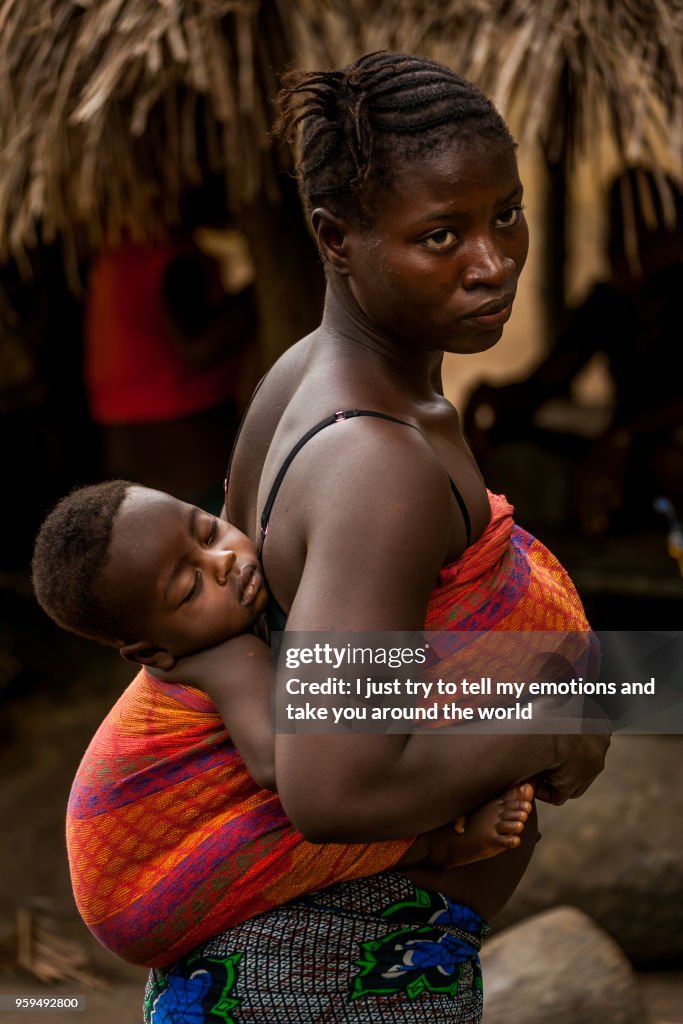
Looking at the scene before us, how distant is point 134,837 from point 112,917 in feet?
0.36

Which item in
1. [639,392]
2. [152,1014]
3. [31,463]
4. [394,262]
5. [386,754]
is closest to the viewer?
[386,754]

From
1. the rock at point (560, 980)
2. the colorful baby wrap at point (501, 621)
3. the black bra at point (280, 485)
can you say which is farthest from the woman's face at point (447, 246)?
the rock at point (560, 980)

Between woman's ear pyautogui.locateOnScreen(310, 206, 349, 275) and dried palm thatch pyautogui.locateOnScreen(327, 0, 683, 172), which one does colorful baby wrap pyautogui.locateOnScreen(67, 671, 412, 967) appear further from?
dried palm thatch pyautogui.locateOnScreen(327, 0, 683, 172)

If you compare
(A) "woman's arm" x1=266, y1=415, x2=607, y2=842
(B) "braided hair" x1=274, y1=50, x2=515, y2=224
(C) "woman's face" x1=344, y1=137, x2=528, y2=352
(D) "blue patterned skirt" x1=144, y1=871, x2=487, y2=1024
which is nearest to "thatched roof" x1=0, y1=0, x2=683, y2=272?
(B) "braided hair" x1=274, y1=50, x2=515, y2=224

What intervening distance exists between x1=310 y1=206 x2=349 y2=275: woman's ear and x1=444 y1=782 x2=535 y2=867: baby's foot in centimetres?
66

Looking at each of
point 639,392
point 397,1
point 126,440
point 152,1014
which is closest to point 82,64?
point 397,1

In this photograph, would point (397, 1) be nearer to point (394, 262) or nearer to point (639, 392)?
point (639, 392)

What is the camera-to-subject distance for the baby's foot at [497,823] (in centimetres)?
152

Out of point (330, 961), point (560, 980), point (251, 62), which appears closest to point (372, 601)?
point (330, 961)

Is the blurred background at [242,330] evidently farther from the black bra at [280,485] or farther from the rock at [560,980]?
the black bra at [280,485]

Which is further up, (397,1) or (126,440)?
(397,1)

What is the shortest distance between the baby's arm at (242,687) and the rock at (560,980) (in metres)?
2.11

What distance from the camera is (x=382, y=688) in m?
1.42

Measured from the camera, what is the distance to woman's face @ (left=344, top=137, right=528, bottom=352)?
1501mm
